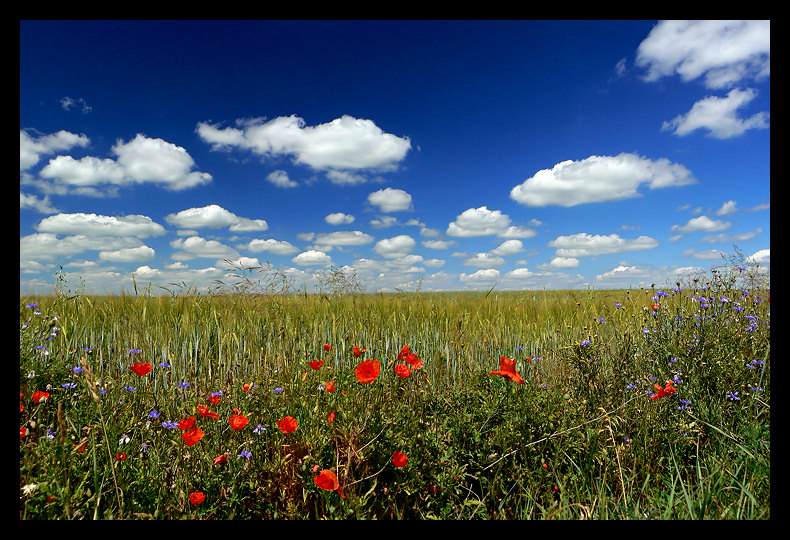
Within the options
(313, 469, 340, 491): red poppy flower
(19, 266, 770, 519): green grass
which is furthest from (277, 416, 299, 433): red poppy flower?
(313, 469, 340, 491): red poppy flower

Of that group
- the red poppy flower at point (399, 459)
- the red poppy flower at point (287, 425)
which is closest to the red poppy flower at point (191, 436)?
the red poppy flower at point (287, 425)

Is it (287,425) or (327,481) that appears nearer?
(327,481)

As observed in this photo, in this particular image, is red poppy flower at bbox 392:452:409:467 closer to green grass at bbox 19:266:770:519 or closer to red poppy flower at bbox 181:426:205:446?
green grass at bbox 19:266:770:519

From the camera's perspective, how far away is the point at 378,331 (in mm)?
3771

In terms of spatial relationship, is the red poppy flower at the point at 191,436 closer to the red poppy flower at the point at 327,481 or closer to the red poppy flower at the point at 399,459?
the red poppy flower at the point at 327,481

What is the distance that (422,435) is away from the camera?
5.63ft

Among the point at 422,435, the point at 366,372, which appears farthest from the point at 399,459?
the point at 366,372

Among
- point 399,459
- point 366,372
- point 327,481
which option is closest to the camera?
point 327,481

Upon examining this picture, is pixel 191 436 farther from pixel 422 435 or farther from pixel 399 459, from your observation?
pixel 422 435

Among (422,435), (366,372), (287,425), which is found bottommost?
(422,435)

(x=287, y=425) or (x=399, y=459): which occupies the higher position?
(x=287, y=425)

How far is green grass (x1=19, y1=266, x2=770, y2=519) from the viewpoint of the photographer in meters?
1.50
